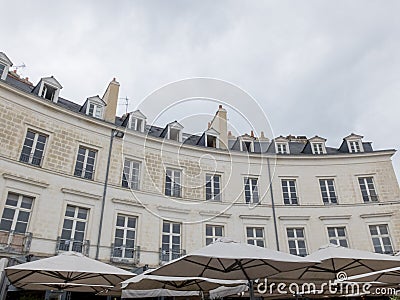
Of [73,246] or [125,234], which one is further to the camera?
[125,234]

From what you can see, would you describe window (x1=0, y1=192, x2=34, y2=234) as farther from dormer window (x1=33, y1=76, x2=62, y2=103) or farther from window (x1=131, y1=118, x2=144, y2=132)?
window (x1=131, y1=118, x2=144, y2=132)

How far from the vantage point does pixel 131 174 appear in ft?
40.7

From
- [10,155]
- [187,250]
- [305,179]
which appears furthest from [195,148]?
[10,155]

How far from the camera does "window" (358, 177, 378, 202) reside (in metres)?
14.2

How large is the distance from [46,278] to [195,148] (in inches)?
338

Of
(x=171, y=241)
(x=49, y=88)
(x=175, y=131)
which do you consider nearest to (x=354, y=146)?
(x=175, y=131)

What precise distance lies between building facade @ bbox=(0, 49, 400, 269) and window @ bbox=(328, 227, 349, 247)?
5 centimetres

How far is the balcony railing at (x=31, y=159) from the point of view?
10121 millimetres

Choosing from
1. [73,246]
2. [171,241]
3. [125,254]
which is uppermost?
[171,241]

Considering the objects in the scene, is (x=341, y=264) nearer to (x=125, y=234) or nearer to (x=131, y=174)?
(x=125, y=234)

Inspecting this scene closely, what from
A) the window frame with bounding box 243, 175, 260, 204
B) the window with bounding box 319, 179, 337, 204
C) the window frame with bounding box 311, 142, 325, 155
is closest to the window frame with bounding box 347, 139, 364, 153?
the window frame with bounding box 311, 142, 325, 155

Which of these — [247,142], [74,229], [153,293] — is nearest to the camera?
[153,293]

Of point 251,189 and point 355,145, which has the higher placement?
point 355,145

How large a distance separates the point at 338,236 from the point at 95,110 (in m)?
11.4
